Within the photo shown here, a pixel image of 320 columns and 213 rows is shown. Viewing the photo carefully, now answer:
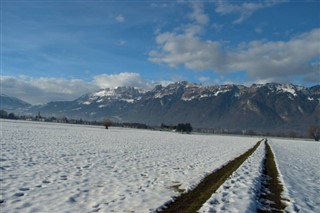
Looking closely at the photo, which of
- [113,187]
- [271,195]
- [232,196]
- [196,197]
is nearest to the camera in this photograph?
[196,197]

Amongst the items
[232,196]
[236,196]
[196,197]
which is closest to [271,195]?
[236,196]

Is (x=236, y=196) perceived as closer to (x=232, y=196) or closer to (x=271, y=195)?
(x=232, y=196)

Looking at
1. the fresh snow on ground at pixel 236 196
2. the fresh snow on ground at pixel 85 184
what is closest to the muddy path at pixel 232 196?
the fresh snow on ground at pixel 236 196

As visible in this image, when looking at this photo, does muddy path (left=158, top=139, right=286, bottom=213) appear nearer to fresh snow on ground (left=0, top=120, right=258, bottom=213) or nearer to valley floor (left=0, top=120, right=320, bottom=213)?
valley floor (left=0, top=120, right=320, bottom=213)

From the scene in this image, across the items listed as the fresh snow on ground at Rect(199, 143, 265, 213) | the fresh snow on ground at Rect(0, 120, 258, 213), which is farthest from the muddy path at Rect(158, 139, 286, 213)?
the fresh snow on ground at Rect(0, 120, 258, 213)

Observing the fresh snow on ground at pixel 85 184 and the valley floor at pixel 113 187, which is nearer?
the fresh snow on ground at pixel 85 184

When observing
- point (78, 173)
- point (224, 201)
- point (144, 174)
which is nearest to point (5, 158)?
point (78, 173)

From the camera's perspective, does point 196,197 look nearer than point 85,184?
Yes

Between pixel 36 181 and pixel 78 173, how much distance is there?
3.32 m

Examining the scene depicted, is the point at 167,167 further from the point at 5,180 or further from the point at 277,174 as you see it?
the point at 5,180

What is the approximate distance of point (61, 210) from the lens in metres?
12.4

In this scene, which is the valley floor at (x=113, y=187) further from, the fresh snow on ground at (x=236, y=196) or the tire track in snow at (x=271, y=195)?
the tire track in snow at (x=271, y=195)

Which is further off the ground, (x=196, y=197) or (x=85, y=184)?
(x=85, y=184)

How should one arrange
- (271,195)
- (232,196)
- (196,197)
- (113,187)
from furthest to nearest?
(271,195) < (113,187) < (232,196) < (196,197)
